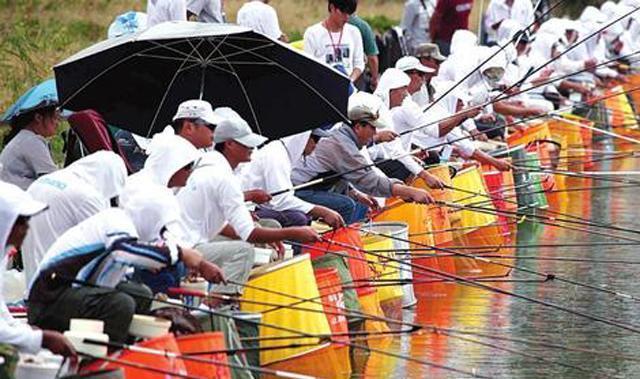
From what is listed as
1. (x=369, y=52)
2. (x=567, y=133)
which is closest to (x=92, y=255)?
(x=369, y=52)

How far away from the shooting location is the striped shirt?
9.09m

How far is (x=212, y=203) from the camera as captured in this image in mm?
11062

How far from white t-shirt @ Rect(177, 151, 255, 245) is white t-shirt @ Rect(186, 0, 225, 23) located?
6.21 m

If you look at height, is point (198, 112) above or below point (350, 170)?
above

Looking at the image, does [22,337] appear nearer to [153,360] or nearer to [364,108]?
[153,360]

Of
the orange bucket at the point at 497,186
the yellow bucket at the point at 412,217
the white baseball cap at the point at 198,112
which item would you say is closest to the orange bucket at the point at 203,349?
the white baseball cap at the point at 198,112

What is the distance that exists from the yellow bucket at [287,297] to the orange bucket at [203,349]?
4.75ft

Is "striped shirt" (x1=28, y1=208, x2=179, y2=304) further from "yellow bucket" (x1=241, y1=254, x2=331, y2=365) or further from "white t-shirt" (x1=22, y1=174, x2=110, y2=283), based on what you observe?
"yellow bucket" (x1=241, y1=254, x2=331, y2=365)

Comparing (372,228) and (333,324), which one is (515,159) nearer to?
(372,228)

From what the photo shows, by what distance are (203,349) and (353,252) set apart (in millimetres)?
3709

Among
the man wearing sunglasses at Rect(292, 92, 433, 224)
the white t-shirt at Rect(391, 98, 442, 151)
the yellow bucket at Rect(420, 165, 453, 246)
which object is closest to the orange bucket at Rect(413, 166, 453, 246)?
the yellow bucket at Rect(420, 165, 453, 246)

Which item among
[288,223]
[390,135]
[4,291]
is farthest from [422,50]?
[4,291]

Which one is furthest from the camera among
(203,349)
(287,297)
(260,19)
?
(260,19)

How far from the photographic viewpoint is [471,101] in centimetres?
1895
